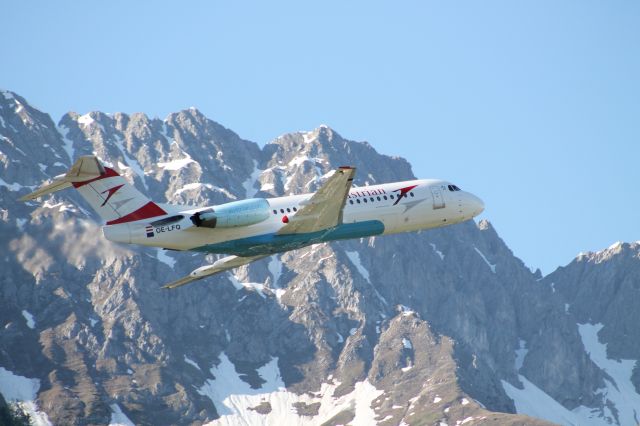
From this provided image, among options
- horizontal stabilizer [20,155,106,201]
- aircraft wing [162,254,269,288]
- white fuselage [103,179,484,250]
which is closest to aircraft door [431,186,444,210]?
white fuselage [103,179,484,250]

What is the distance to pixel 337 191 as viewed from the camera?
82.0m

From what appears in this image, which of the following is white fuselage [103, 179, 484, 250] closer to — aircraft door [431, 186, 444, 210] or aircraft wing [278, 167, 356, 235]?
aircraft door [431, 186, 444, 210]

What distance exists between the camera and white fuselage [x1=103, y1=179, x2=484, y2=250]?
3263 inches

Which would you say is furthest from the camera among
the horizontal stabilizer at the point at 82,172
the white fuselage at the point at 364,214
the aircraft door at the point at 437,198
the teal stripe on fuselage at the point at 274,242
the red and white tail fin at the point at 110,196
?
the aircraft door at the point at 437,198

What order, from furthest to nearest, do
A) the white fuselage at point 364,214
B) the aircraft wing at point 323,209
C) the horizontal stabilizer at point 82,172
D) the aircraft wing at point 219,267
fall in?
the aircraft wing at point 219,267 < the white fuselage at point 364,214 < the aircraft wing at point 323,209 < the horizontal stabilizer at point 82,172

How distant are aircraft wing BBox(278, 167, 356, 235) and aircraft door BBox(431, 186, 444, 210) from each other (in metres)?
13.8

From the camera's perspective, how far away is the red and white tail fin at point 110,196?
80.5m

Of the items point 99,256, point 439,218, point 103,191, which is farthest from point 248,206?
point 99,256

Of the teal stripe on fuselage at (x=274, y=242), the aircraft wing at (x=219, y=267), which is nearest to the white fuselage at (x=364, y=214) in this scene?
the teal stripe on fuselage at (x=274, y=242)

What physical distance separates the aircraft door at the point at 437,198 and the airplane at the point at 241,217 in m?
4.07

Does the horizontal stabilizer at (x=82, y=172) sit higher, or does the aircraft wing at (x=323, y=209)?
the horizontal stabilizer at (x=82, y=172)

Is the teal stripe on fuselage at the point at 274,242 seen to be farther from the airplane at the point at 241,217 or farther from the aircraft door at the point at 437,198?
the aircraft door at the point at 437,198

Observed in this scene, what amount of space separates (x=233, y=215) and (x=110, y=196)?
914 cm

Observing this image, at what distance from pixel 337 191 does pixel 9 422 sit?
11702 cm
